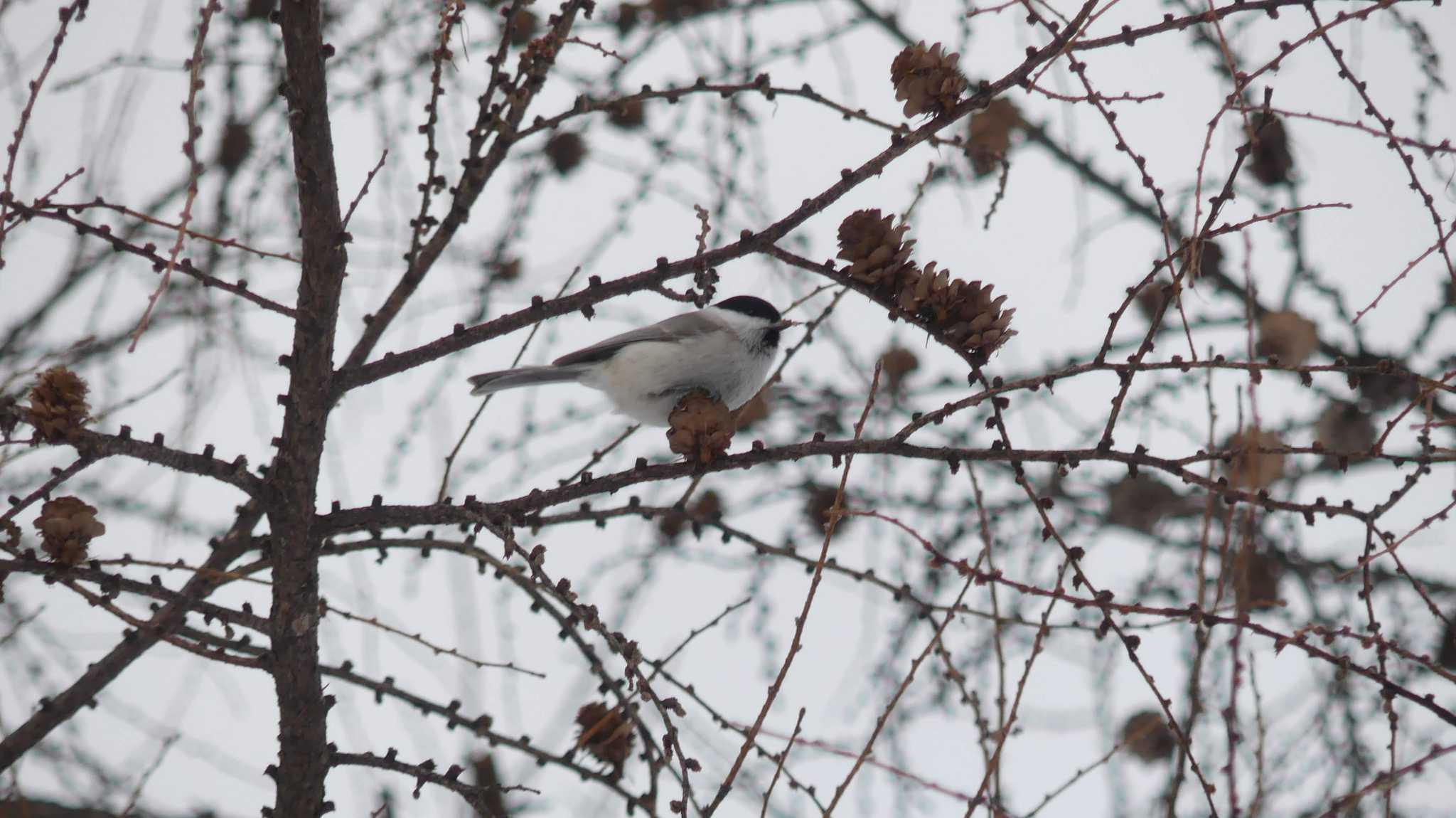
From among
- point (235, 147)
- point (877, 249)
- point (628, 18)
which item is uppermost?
point (628, 18)

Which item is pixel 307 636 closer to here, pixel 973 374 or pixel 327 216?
pixel 327 216

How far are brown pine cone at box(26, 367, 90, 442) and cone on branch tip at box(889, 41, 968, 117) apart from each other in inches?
47.9

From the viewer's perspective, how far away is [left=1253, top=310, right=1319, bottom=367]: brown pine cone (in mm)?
3572

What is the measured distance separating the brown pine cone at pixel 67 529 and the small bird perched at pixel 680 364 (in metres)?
1.07

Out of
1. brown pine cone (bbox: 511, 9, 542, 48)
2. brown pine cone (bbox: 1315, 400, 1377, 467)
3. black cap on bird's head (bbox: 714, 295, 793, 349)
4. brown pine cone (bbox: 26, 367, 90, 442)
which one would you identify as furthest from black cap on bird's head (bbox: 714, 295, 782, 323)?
brown pine cone (bbox: 1315, 400, 1377, 467)

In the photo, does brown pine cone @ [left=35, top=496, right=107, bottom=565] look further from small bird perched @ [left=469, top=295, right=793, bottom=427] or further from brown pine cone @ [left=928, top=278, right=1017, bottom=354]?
brown pine cone @ [left=928, top=278, right=1017, bottom=354]

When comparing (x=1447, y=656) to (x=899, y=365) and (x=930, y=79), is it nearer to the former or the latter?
(x=899, y=365)

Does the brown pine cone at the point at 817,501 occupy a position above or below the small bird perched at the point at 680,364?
above

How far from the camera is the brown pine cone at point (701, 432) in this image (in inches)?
72.9

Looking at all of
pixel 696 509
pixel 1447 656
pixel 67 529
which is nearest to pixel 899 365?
pixel 696 509

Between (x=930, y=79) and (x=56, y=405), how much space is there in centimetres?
128

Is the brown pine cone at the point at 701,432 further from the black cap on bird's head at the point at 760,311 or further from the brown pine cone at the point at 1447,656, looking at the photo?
→ the brown pine cone at the point at 1447,656

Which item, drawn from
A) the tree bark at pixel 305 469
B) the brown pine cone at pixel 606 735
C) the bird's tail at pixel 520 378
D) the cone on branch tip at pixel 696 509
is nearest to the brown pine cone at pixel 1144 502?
the cone on branch tip at pixel 696 509

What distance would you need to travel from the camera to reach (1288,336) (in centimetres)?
357
